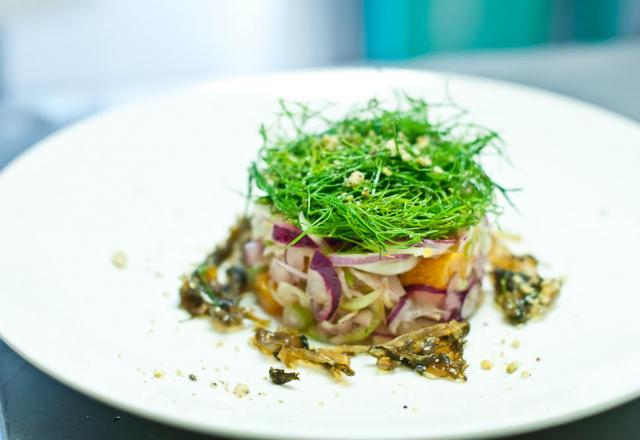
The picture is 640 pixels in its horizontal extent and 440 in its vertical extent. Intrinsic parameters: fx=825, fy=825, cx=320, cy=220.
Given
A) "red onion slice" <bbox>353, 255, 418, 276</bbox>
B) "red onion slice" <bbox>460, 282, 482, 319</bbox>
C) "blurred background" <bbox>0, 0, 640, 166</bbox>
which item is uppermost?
"red onion slice" <bbox>353, 255, 418, 276</bbox>

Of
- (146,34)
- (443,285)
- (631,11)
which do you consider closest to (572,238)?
(443,285)

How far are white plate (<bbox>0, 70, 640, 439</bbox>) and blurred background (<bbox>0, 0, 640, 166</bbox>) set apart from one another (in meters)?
2.63

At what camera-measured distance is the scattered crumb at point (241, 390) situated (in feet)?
5.54

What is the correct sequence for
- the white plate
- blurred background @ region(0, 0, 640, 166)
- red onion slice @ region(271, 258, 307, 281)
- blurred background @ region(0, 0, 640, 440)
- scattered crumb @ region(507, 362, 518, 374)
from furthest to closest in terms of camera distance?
blurred background @ region(0, 0, 640, 166) → blurred background @ region(0, 0, 640, 440) → red onion slice @ region(271, 258, 307, 281) → scattered crumb @ region(507, 362, 518, 374) → the white plate

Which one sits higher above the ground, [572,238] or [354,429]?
[354,429]

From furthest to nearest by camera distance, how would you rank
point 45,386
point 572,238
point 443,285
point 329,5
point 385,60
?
point 329,5, point 385,60, point 572,238, point 443,285, point 45,386

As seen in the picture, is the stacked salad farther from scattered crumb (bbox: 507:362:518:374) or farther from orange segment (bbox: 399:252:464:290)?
scattered crumb (bbox: 507:362:518:374)

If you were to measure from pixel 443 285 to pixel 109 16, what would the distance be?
513 cm

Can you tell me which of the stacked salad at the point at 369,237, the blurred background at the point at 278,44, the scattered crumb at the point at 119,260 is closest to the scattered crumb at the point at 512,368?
the stacked salad at the point at 369,237

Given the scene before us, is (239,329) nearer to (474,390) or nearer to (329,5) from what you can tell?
(474,390)

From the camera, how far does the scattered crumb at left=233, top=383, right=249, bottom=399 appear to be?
5.54 feet

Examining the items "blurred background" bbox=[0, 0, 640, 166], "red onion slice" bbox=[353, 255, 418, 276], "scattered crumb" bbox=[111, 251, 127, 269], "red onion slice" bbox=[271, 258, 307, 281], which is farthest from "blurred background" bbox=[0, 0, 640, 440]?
"red onion slice" bbox=[353, 255, 418, 276]

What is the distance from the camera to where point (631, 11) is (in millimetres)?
5664

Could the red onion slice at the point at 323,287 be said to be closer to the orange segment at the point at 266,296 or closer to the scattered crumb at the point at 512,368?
the orange segment at the point at 266,296
